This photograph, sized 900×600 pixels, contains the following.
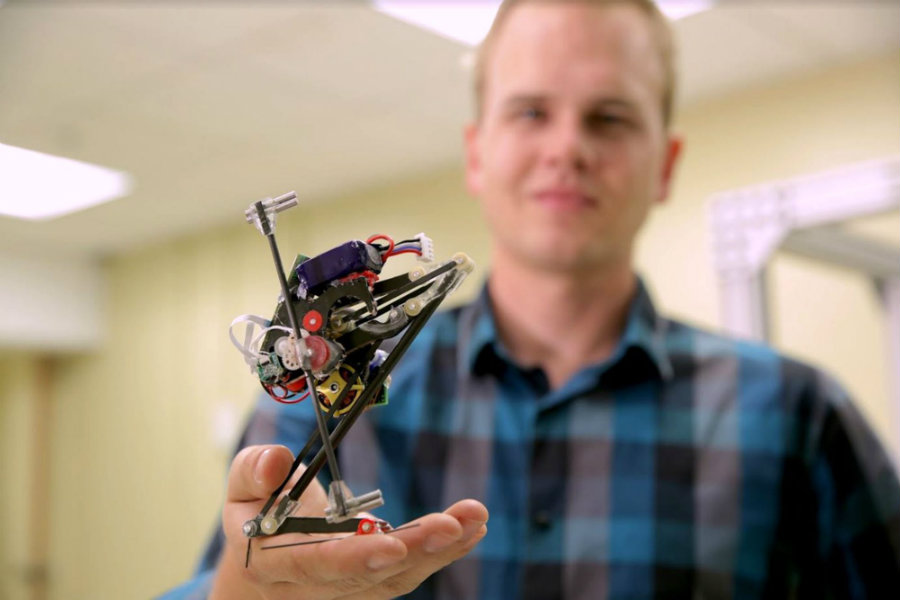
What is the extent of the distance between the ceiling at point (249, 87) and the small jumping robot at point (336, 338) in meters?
0.04

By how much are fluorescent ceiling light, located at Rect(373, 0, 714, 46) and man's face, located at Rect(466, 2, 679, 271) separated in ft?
3.54

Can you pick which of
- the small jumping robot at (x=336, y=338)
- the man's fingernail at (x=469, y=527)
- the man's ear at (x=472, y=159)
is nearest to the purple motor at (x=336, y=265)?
the small jumping robot at (x=336, y=338)

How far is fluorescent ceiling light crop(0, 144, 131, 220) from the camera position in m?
0.33

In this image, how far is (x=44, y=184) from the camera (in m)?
0.36

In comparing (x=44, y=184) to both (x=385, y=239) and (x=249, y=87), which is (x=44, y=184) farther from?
(x=249, y=87)


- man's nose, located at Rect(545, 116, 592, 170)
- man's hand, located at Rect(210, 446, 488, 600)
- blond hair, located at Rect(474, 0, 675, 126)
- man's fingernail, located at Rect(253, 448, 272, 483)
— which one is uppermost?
blond hair, located at Rect(474, 0, 675, 126)

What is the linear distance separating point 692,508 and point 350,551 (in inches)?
21.9

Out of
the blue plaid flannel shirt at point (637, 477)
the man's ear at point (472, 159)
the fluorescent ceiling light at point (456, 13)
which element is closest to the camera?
the blue plaid flannel shirt at point (637, 477)

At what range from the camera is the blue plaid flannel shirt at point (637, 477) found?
2.31ft

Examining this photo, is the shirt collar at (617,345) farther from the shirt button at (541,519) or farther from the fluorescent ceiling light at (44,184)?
the fluorescent ceiling light at (44,184)

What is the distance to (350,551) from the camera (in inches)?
11.0

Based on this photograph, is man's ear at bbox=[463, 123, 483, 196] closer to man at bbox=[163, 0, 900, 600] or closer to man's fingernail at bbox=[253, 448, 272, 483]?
man at bbox=[163, 0, 900, 600]

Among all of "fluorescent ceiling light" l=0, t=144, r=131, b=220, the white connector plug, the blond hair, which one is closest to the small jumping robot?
the white connector plug

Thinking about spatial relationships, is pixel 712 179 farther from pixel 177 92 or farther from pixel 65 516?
pixel 65 516
